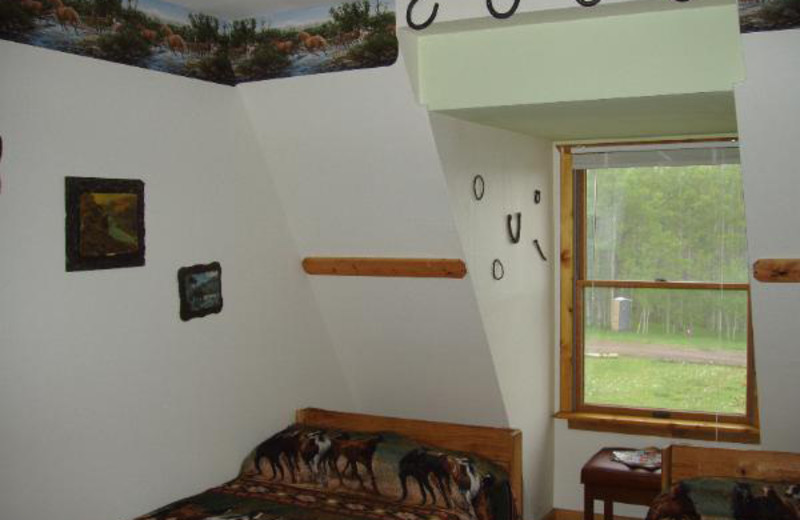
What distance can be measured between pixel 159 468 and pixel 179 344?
470mm

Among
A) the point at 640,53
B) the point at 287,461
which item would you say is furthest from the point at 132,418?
the point at 640,53

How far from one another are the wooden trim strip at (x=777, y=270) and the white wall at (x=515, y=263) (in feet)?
3.77

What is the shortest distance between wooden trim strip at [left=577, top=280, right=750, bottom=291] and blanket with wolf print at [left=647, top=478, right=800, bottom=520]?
1.36 meters

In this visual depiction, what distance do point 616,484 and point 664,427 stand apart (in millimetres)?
597

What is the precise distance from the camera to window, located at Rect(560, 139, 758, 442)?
454 cm

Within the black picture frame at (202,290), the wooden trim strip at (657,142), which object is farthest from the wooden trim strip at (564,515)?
the black picture frame at (202,290)

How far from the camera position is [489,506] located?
11.9ft

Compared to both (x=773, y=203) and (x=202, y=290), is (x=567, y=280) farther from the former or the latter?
(x=202, y=290)

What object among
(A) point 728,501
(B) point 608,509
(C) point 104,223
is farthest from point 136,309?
(B) point 608,509

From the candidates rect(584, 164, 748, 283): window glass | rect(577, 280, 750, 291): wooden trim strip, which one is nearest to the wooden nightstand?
rect(577, 280, 750, 291): wooden trim strip

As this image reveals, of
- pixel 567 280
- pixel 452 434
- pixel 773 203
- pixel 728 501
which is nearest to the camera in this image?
pixel 773 203

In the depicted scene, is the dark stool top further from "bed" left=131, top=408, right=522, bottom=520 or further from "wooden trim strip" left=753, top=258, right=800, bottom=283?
"wooden trim strip" left=753, top=258, right=800, bottom=283

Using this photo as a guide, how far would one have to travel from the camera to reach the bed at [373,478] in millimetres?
3484

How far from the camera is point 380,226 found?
12.6 feet
